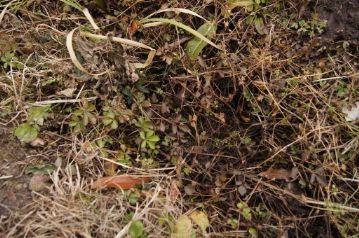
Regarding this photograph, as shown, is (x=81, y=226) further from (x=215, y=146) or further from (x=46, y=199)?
(x=215, y=146)

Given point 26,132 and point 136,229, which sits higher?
point 26,132

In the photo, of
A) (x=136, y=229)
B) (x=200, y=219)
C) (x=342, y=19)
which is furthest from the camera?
(x=342, y=19)

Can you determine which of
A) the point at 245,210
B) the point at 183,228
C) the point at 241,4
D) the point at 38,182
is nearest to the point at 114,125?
the point at 38,182

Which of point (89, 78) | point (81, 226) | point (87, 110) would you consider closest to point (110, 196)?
point (81, 226)

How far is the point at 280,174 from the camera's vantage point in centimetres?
199

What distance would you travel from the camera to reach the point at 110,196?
191 centimetres

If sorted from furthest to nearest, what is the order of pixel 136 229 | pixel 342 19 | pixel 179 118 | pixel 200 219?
pixel 342 19, pixel 179 118, pixel 200 219, pixel 136 229

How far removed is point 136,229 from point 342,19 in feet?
4.66

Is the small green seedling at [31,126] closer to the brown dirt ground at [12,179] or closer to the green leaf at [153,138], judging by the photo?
the brown dirt ground at [12,179]

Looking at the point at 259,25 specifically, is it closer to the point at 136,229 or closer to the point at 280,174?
the point at 280,174

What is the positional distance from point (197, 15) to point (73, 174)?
943mm

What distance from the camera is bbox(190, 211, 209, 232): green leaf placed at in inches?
75.6

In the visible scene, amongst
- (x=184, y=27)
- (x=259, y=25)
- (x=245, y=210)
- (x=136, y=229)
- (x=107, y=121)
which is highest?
(x=184, y=27)

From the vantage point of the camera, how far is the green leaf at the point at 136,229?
1803 millimetres
